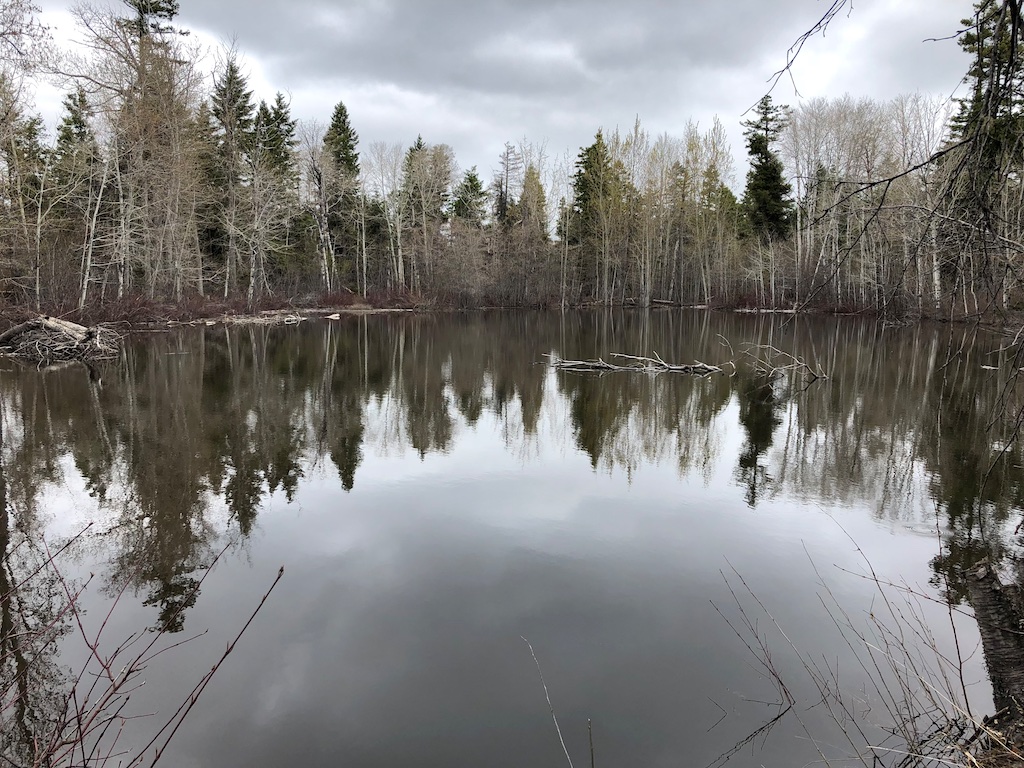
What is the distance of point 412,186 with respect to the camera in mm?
46719

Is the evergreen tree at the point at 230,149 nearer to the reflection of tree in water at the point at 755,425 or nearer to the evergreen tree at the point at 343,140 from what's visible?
the evergreen tree at the point at 343,140

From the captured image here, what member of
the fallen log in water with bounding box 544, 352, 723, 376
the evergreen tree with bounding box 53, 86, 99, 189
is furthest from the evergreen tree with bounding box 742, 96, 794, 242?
the evergreen tree with bounding box 53, 86, 99, 189

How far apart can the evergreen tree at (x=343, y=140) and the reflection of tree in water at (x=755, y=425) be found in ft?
123

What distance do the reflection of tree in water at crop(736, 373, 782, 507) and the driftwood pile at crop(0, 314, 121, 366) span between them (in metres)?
16.6

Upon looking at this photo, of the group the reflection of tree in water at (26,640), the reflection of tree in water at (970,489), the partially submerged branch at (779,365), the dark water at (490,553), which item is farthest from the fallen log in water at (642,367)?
the reflection of tree in water at (26,640)

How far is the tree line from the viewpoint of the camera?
81.8 ft

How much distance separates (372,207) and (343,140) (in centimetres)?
548

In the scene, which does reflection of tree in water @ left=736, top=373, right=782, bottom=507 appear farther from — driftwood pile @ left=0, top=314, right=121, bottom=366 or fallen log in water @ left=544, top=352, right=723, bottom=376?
driftwood pile @ left=0, top=314, right=121, bottom=366

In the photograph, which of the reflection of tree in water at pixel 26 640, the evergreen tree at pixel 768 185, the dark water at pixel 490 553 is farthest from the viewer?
the evergreen tree at pixel 768 185

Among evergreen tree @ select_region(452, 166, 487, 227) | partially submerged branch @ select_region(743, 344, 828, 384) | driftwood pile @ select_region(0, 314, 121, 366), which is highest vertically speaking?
evergreen tree @ select_region(452, 166, 487, 227)

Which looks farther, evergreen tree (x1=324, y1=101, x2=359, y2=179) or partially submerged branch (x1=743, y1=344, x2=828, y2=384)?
evergreen tree (x1=324, y1=101, x2=359, y2=179)

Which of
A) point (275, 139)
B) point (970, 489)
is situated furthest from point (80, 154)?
point (970, 489)

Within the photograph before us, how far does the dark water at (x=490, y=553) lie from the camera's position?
151 inches

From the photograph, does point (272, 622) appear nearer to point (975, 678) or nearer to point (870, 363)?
point (975, 678)
